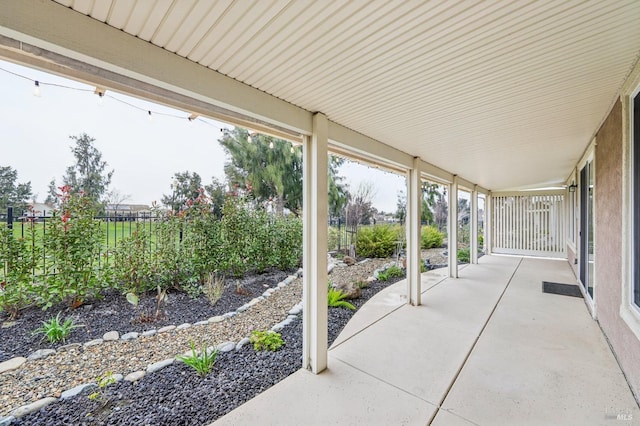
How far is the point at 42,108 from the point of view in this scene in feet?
9.43

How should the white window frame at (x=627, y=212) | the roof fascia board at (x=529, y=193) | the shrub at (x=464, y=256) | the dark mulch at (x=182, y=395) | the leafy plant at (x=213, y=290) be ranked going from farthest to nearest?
the roof fascia board at (x=529, y=193)
the shrub at (x=464, y=256)
the leafy plant at (x=213, y=290)
the white window frame at (x=627, y=212)
the dark mulch at (x=182, y=395)

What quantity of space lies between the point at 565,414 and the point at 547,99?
8.24 ft

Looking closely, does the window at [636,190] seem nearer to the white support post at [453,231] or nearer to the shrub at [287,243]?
the white support post at [453,231]

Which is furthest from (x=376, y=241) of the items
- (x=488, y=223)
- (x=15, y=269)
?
(x=15, y=269)

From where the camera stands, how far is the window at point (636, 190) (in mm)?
2033

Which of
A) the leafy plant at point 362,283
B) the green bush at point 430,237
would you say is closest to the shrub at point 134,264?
the leafy plant at point 362,283

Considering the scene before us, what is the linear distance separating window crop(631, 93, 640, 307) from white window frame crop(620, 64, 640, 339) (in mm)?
26

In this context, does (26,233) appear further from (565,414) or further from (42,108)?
(565,414)

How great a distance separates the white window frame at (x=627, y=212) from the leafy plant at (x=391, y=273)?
3.74 meters

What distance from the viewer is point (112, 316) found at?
3.02m

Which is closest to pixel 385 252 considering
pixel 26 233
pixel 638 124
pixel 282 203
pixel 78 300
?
pixel 282 203

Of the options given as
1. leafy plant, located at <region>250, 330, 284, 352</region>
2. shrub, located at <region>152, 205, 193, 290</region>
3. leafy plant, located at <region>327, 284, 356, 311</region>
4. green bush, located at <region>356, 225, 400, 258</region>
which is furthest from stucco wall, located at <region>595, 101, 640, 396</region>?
shrub, located at <region>152, 205, 193, 290</region>

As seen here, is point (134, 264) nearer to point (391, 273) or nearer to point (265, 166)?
point (265, 166)

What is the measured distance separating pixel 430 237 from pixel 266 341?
27.8ft
